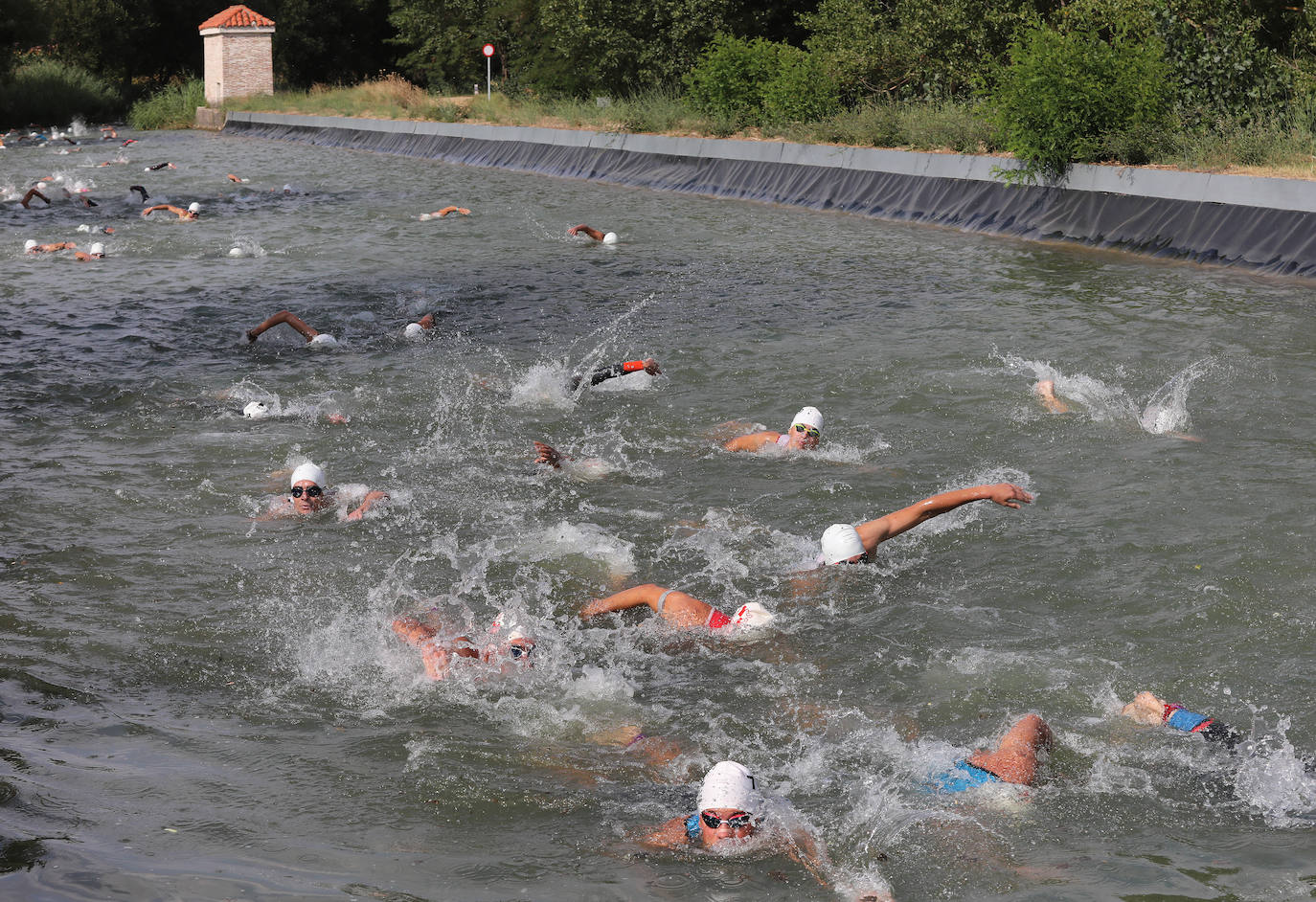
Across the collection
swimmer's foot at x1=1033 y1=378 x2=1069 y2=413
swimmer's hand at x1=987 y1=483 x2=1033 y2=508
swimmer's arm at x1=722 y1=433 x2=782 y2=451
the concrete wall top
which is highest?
the concrete wall top

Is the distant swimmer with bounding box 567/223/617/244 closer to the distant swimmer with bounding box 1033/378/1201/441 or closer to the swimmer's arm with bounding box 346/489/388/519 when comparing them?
the distant swimmer with bounding box 1033/378/1201/441

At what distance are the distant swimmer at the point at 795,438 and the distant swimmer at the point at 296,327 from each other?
5.91m

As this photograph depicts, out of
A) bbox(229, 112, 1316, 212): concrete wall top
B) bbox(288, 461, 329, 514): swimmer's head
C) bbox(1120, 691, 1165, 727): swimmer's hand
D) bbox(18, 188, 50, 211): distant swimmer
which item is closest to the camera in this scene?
bbox(1120, 691, 1165, 727): swimmer's hand

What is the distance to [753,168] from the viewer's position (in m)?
27.1

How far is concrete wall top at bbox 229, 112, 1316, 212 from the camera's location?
17.2 metres

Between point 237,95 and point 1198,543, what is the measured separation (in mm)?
55563

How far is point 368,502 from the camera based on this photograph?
959 centimetres

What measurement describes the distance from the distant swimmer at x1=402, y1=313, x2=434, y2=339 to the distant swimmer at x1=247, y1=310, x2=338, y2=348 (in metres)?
0.88

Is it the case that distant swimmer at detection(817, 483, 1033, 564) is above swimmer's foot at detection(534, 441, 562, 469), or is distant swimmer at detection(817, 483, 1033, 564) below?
above

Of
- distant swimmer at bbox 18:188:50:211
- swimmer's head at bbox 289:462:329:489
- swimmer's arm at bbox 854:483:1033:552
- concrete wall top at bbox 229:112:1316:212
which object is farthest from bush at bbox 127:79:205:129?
swimmer's arm at bbox 854:483:1033:552

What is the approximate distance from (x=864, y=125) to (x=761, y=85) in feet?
18.2

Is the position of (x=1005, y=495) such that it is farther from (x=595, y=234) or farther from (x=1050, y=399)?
(x=595, y=234)

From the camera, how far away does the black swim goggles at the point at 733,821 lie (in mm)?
5355

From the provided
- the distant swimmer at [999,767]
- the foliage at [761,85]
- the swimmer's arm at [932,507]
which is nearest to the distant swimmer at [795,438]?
the swimmer's arm at [932,507]
